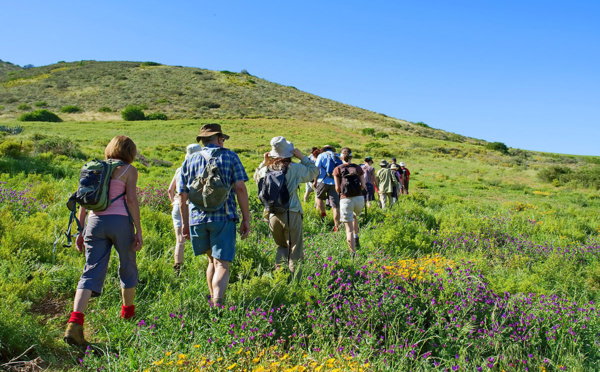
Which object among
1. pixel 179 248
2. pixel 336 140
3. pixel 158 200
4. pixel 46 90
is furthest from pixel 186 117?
pixel 179 248

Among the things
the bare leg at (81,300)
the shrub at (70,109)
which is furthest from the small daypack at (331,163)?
the shrub at (70,109)

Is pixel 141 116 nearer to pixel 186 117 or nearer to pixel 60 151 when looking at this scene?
pixel 186 117

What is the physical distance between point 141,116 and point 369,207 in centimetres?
4129

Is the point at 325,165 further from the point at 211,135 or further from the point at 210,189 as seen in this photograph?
the point at 210,189

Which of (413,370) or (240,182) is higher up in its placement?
(240,182)

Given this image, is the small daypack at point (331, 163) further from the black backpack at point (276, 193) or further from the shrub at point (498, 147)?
the shrub at point (498, 147)

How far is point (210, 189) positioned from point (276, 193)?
3.54 ft

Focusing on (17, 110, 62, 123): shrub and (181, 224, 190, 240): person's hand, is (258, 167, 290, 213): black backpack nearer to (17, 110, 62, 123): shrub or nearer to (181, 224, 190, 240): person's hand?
(181, 224, 190, 240): person's hand

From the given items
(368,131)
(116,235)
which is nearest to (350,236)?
(116,235)

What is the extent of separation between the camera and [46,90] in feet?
185

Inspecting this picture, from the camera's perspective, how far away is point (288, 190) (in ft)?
15.2

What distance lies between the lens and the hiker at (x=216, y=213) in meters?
3.71

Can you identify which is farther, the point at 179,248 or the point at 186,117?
the point at 186,117

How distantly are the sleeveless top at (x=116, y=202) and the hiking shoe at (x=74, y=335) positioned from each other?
3.11ft
